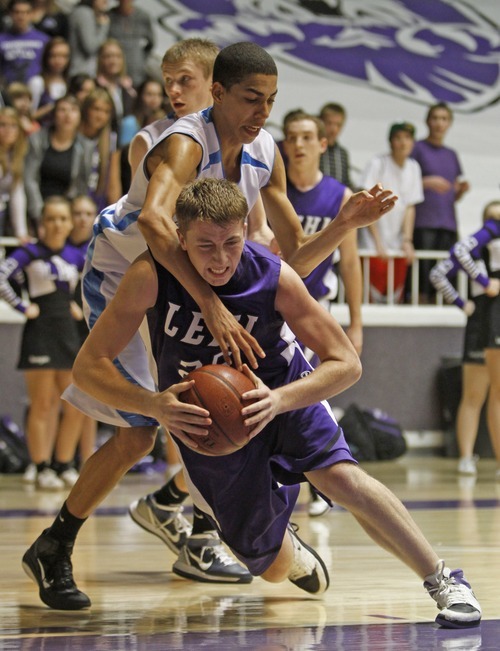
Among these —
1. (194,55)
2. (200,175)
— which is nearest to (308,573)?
(200,175)

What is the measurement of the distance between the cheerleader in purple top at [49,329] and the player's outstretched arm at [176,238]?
4444 mm

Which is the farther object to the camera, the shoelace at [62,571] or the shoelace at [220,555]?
the shoelace at [220,555]

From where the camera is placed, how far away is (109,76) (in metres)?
10.8

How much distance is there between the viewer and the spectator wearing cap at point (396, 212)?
436 inches

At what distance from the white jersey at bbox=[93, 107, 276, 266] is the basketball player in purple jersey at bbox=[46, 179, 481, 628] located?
445mm

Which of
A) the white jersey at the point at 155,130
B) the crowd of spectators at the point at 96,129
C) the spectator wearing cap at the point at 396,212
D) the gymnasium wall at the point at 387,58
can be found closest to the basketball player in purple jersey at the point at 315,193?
the white jersey at the point at 155,130

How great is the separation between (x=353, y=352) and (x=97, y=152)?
6793 mm

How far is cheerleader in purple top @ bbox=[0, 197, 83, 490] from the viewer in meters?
8.28

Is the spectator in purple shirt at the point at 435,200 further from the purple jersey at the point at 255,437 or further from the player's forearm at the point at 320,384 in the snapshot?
the player's forearm at the point at 320,384

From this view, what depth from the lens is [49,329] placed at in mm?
8383

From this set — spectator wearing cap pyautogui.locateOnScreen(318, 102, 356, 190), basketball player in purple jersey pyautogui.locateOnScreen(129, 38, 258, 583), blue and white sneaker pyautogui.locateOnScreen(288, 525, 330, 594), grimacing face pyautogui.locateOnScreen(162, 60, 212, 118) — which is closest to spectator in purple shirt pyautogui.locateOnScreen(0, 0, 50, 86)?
spectator wearing cap pyautogui.locateOnScreen(318, 102, 356, 190)

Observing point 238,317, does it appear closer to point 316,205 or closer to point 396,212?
point 316,205

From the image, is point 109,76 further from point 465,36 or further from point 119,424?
point 119,424

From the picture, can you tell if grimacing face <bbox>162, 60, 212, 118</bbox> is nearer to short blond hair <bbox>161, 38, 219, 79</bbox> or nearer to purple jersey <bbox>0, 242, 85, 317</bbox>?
short blond hair <bbox>161, 38, 219, 79</bbox>
